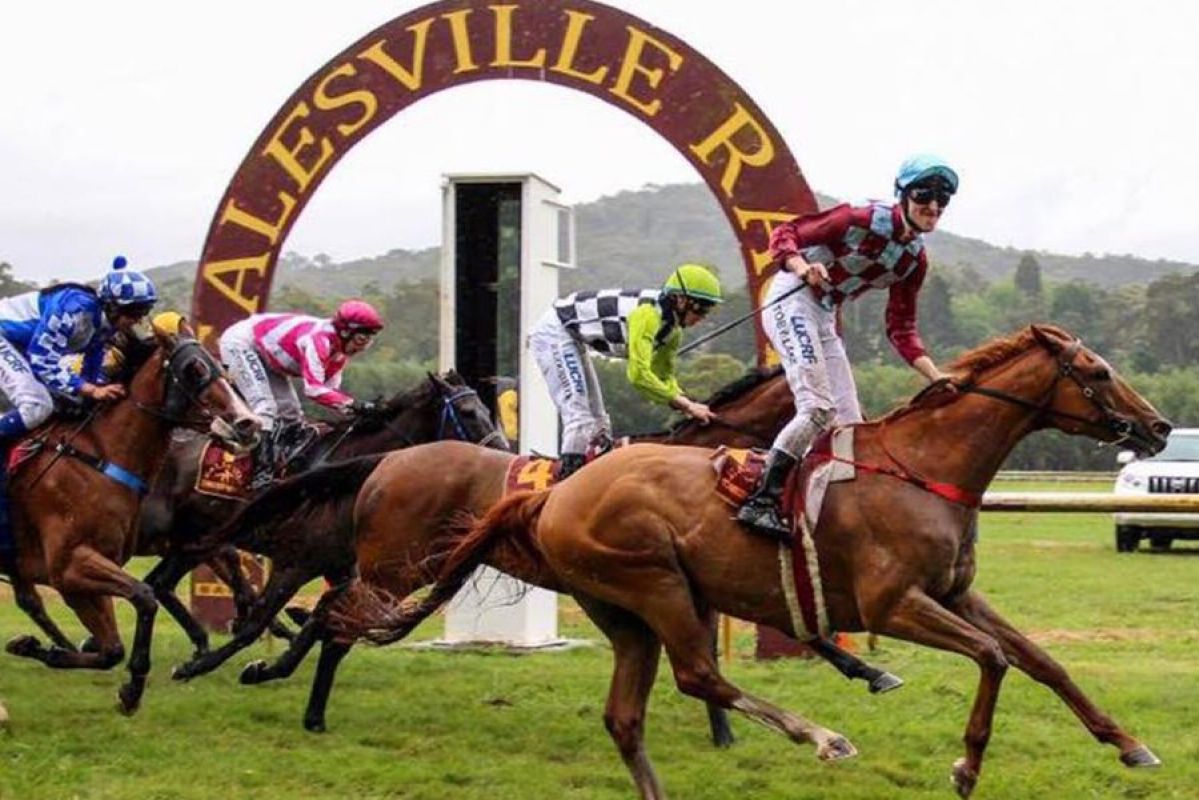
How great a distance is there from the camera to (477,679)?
31.7 feet

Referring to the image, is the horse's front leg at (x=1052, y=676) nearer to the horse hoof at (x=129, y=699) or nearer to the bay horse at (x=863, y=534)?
the bay horse at (x=863, y=534)

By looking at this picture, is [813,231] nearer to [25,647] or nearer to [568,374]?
[568,374]

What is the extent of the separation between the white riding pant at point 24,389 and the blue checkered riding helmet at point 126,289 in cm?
51

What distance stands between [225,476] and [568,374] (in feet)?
7.55

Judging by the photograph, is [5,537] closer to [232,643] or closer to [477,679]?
[232,643]

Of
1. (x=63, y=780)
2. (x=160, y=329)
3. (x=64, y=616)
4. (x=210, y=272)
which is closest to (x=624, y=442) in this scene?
(x=160, y=329)

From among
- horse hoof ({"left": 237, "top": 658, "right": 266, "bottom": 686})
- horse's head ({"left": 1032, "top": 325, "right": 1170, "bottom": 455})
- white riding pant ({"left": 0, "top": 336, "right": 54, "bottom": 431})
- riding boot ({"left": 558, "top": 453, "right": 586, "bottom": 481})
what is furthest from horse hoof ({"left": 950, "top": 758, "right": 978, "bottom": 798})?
white riding pant ({"left": 0, "top": 336, "right": 54, "bottom": 431})

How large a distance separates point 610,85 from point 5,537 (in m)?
4.53

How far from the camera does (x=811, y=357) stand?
23.1 feet

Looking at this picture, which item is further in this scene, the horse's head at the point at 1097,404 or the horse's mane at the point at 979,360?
the horse's mane at the point at 979,360

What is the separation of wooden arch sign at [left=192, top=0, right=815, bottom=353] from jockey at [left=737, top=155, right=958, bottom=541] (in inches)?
129

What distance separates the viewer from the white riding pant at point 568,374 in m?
8.81

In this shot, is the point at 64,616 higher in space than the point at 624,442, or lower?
lower

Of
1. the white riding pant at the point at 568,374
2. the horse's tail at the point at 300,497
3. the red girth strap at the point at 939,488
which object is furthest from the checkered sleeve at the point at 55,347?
the red girth strap at the point at 939,488
